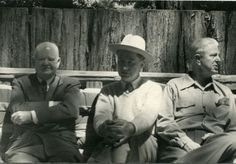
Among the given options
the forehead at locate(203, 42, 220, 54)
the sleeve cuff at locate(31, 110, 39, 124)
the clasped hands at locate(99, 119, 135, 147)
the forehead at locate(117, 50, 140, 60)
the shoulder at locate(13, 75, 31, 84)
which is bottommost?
the clasped hands at locate(99, 119, 135, 147)

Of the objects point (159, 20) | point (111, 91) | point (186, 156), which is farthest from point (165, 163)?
point (159, 20)

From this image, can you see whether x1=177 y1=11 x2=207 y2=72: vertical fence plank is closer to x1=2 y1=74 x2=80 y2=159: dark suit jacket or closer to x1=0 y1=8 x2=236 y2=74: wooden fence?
x1=0 y1=8 x2=236 y2=74: wooden fence

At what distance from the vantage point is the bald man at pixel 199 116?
4.93 metres

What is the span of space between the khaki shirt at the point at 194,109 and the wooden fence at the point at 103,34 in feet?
0.59

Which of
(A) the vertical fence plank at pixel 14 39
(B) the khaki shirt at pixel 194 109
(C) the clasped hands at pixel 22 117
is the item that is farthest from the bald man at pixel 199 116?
(A) the vertical fence plank at pixel 14 39

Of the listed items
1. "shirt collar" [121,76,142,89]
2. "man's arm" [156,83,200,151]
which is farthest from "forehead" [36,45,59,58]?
"man's arm" [156,83,200,151]

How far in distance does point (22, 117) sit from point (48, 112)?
6.4 inches

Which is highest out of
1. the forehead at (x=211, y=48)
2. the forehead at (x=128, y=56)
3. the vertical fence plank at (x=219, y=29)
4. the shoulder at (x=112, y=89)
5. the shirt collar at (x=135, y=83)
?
the vertical fence plank at (x=219, y=29)

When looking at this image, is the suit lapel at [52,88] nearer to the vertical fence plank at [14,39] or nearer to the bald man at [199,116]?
the vertical fence plank at [14,39]

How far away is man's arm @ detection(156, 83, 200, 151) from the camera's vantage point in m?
4.95

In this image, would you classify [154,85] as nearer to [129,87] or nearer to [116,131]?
[129,87]

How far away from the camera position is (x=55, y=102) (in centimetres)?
508

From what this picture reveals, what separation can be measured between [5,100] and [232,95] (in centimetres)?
143

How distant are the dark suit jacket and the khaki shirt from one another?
554 millimetres
